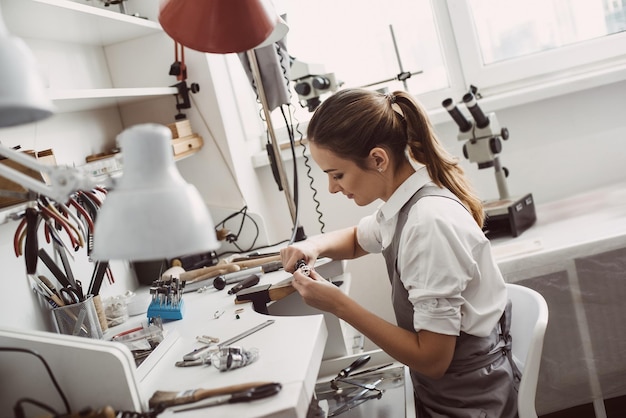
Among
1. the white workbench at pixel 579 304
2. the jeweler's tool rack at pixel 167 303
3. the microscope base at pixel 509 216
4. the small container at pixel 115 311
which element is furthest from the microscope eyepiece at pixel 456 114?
the small container at pixel 115 311

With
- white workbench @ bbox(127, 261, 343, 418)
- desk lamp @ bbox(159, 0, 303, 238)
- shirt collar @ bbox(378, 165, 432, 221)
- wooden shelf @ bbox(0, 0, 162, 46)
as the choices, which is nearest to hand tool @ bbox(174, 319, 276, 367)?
white workbench @ bbox(127, 261, 343, 418)

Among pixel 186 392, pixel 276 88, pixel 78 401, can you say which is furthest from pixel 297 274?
pixel 276 88

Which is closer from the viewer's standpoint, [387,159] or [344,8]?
[387,159]

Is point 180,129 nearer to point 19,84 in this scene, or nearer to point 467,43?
point 467,43

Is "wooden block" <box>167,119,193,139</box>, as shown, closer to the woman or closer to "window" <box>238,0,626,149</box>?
"window" <box>238,0,626,149</box>

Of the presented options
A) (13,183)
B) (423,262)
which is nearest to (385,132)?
(423,262)

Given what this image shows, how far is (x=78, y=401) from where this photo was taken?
1.06 meters

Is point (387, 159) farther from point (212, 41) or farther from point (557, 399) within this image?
point (557, 399)

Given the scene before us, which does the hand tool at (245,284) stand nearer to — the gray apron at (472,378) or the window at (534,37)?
the gray apron at (472,378)

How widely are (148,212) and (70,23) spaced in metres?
1.42

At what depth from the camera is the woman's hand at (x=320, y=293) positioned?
1420mm

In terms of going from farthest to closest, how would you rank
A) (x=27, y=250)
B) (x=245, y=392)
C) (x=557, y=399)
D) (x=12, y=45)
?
(x=557, y=399) → (x=27, y=250) → (x=245, y=392) → (x=12, y=45)

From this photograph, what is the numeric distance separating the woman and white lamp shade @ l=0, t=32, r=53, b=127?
0.82m

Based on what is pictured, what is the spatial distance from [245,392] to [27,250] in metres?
0.58
